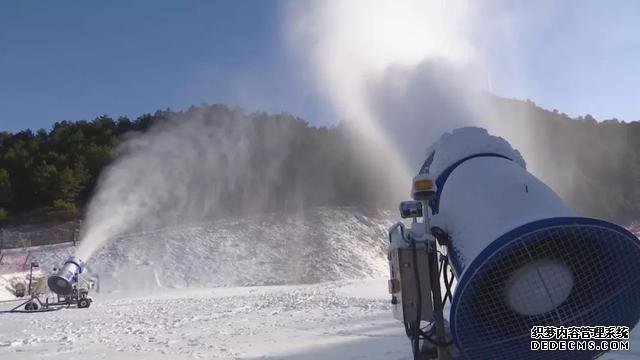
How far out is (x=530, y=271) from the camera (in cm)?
289

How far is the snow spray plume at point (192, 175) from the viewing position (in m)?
34.1

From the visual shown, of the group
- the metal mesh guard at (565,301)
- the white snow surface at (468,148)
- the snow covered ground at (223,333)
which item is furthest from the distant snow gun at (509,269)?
the snow covered ground at (223,333)

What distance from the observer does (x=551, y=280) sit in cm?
291

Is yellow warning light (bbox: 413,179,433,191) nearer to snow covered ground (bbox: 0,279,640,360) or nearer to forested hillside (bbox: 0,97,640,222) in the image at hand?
snow covered ground (bbox: 0,279,640,360)

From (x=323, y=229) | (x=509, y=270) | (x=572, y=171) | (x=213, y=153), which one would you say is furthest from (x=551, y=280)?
(x=572, y=171)

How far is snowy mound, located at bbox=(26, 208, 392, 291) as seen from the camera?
26.5 meters

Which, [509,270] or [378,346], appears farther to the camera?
[378,346]

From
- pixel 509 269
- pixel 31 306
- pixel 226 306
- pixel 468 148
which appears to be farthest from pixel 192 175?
pixel 509 269

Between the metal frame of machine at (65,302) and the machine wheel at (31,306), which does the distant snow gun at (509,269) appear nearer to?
the metal frame of machine at (65,302)

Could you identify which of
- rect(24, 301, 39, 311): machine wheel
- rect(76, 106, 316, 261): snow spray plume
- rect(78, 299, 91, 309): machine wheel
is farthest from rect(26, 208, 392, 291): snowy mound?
rect(24, 301, 39, 311): machine wheel

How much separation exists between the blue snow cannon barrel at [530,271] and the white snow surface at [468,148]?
1.77 feet

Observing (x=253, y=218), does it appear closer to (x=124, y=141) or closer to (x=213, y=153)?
(x=213, y=153)

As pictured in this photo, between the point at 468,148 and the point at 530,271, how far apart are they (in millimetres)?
1250

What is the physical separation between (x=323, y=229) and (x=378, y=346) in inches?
1070
